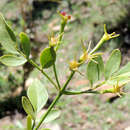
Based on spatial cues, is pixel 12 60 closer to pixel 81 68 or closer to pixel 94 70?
pixel 94 70

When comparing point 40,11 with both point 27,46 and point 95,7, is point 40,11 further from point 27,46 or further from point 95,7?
point 27,46

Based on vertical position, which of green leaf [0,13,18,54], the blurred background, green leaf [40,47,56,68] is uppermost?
green leaf [0,13,18,54]

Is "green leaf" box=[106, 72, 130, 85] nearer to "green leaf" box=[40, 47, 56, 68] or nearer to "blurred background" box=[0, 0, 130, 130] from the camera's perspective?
"green leaf" box=[40, 47, 56, 68]

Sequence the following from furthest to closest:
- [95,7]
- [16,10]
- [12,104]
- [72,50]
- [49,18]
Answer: [16,10] → [49,18] → [95,7] → [72,50] → [12,104]

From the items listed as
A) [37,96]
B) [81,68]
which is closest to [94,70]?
[37,96]

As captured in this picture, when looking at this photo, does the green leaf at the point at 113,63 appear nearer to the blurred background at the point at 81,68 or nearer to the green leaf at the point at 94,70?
the green leaf at the point at 94,70

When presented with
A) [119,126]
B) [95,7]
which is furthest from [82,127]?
[95,7]

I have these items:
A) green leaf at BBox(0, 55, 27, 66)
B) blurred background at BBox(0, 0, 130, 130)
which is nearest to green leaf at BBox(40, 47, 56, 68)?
green leaf at BBox(0, 55, 27, 66)
